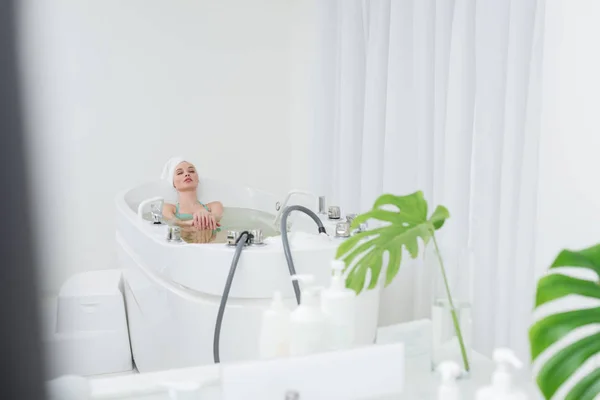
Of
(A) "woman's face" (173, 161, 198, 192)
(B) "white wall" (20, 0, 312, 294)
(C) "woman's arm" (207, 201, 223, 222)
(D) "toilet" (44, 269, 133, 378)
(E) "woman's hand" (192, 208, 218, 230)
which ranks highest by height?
(B) "white wall" (20, 0, 312, 294)

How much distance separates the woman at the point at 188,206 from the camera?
3.96 feet

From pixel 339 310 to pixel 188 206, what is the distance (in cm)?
49

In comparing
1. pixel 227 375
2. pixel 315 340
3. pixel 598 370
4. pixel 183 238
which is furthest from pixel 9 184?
pixel 183 238

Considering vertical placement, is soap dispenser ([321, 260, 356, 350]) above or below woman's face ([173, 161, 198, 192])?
below

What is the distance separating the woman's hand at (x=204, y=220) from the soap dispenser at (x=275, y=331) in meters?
0.35

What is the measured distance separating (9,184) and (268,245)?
0.79 metres

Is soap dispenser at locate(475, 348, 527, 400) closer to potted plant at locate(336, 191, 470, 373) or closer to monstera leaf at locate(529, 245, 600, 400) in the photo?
monstera leaf at locate(529, 245, 600, 400)

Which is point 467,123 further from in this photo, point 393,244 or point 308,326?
point 308,326

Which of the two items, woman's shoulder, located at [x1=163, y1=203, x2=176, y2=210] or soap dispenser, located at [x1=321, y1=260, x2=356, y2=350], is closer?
soap dispenser, located at [x1=321, y1=260, x2=356, y2=350]

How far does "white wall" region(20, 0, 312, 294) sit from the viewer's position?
0.92 meters

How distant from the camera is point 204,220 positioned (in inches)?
47.6

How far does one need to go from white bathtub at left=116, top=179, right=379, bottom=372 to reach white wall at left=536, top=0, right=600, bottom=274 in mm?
457

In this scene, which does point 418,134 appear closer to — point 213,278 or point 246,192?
point 246,192

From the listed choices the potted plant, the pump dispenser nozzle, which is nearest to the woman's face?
the potted plant
